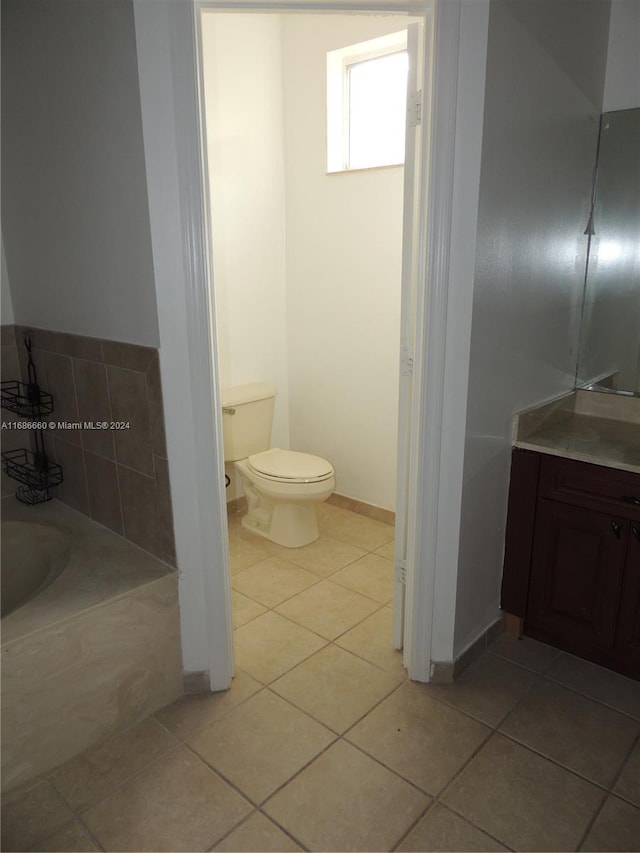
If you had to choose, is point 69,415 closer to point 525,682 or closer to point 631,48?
point 525,682

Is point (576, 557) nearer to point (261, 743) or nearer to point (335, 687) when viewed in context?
point (335, 687)

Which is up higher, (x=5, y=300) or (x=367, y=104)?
(x=367, y=104)

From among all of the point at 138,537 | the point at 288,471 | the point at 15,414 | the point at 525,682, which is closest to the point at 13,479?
the point at 15,414

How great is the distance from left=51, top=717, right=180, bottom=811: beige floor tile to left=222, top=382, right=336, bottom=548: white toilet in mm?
1254

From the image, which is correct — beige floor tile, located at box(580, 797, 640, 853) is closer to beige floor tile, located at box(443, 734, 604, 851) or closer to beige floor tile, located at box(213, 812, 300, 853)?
beige floor tile, located at box(443, 734, 604, 851)

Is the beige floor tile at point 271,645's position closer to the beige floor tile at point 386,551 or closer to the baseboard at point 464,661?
the baseboard at point 464,661

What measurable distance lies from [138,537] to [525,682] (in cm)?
142

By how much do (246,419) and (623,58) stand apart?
2208 millimetres

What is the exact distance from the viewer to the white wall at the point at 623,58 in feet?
7.25

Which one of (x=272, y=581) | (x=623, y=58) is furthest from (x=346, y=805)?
(x=623, y=58)

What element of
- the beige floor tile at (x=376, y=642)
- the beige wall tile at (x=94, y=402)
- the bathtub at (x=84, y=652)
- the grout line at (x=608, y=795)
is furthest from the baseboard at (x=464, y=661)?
the beige wall tile at (x=94, y=402)

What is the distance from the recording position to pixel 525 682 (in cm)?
208

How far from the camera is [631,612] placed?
6.44ft

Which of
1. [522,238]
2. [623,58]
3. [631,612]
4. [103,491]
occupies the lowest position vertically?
[631,612]
